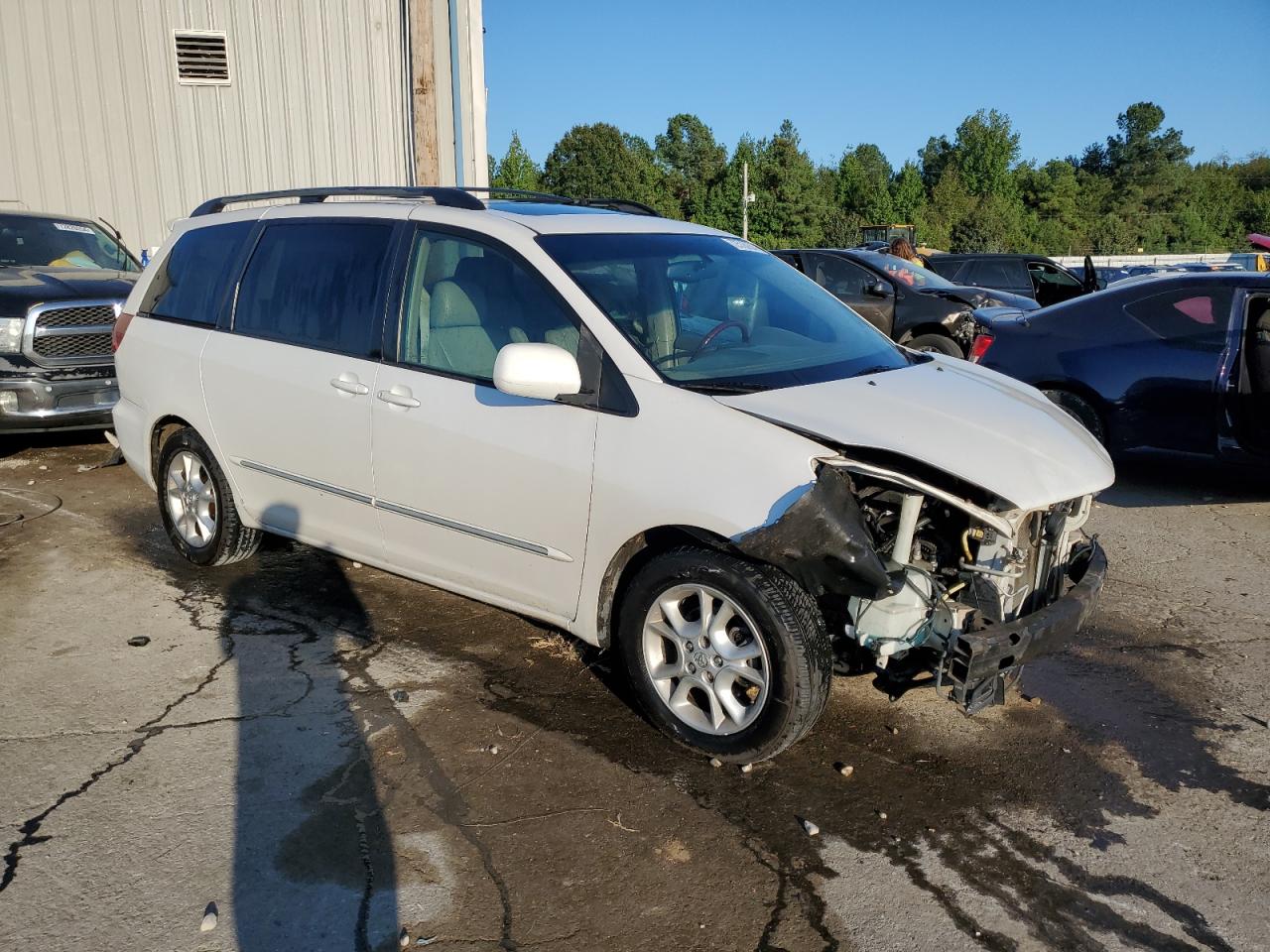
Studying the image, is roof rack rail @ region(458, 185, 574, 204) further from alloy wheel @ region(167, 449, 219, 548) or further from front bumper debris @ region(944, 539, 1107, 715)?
front bumper debris @ region(944, 539, 1107, 715)

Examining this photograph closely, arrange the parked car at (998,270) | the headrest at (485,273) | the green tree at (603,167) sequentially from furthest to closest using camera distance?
the green tree at (603,167), the parked car at (998,270), the headrest at (485,273)

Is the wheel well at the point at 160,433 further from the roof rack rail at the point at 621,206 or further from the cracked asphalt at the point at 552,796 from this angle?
the roof rack rail at the point at 621,206

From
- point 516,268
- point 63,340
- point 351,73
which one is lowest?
point 63,340

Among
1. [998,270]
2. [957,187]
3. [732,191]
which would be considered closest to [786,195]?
[732,191]

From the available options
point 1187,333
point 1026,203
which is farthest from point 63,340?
point 1026,203

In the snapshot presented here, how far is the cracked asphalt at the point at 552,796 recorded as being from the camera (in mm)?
2760

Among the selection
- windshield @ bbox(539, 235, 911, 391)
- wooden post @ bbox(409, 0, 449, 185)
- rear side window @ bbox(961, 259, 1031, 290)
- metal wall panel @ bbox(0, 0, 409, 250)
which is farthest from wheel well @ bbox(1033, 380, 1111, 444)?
rear side window @ bbox(961, 259, 1031, 290)

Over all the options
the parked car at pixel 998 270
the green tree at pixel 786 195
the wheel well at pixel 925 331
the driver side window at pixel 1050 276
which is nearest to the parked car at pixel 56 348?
the wheel well at pixel 925 331

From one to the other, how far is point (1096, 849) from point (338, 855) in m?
2.24

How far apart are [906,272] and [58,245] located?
909 cm

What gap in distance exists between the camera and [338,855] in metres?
3.01

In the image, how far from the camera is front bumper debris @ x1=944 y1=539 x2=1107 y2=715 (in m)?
3.17

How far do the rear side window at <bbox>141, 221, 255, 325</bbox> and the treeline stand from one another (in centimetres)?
5990

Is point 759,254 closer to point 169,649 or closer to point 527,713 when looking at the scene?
point 527,713
